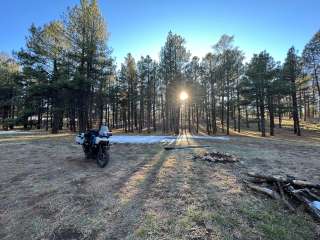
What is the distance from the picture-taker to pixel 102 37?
17.8 m

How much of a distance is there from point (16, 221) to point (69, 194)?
1.04 metres

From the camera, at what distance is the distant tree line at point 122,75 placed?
17250 millimetres

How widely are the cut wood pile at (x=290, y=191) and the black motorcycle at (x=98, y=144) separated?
413 cm

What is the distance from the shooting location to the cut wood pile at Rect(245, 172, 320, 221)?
380cm

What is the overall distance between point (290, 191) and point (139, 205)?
10.6ft

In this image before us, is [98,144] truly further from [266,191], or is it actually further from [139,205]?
[266,191]

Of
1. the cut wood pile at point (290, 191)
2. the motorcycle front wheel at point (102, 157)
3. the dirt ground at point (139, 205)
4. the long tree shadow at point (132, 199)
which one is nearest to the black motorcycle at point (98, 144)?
the motorcycle front wheel at point (102, 157)

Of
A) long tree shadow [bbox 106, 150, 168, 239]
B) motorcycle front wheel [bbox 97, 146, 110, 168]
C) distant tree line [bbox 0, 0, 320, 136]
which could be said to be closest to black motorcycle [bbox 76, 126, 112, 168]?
motorcycle front wheel [bbox 97, 146, 110, 168]

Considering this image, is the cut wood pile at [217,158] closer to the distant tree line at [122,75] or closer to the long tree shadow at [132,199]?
the long tree shadow at [132,199]

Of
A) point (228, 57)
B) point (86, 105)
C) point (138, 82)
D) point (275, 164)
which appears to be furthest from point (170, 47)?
point (275, 164)

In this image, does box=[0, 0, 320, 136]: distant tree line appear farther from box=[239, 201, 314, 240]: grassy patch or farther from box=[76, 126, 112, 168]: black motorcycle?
box=[239, 201, 314, 240]: grassy patch

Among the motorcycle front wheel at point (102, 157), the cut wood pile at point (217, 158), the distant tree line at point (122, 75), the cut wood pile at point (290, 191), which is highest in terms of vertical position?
the distant tree line at point (122, 75)

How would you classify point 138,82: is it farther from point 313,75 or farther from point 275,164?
point 275,164

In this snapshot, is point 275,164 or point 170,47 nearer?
point 275,164
